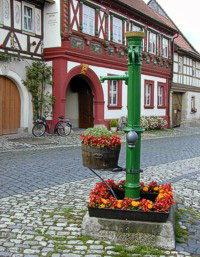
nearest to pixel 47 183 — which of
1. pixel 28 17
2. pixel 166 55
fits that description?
pixel 28 17

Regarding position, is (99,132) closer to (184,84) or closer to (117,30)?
(117,30)

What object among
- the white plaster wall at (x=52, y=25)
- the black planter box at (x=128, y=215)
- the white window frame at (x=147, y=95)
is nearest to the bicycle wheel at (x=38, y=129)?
the white plaster wall at (x=52, y=25)

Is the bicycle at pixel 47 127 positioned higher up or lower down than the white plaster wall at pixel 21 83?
lower down

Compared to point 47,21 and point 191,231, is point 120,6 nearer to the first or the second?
point 47,21

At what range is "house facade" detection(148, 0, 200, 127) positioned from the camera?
26078 millimetres

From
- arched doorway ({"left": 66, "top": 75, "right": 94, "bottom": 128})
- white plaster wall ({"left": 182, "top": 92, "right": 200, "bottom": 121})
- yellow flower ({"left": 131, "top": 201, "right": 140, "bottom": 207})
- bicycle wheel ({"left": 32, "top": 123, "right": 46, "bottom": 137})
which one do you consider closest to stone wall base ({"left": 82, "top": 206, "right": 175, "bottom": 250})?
yellow flower ({"left": 131, "top": 201, "right": 140, "bottom": 207})

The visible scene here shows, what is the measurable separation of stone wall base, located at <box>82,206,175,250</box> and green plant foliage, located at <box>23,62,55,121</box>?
11.9 metres

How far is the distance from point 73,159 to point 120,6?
1255 cm

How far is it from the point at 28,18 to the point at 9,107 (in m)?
3.89

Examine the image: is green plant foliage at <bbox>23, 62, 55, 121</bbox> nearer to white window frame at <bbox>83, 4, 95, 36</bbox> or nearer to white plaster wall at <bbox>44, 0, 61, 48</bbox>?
white plaster wall at <bbox>44, 0, 61, 48</bbox>

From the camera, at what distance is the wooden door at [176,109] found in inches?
1037

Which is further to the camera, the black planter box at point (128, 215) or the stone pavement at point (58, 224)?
the black planter box at point (128, 215)

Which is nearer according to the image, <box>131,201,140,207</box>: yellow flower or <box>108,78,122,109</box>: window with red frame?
<box>131,201,140,207</box>: yellow flower

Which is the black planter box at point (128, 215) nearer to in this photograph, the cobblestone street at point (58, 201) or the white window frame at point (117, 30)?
the cobblestone street at point (58, 201)
